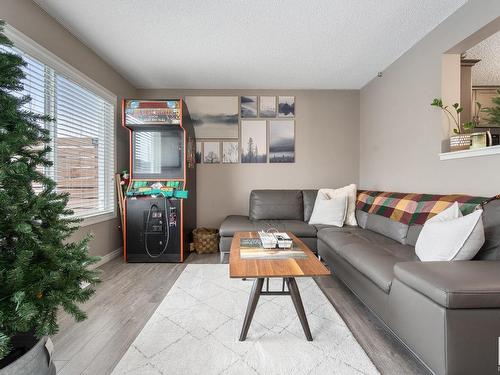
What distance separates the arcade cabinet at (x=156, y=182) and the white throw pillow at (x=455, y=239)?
2531mm

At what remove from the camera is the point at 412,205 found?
2.37 m

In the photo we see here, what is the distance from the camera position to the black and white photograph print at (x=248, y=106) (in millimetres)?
3980

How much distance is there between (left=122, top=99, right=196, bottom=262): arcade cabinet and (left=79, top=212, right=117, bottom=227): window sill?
24 centimetres

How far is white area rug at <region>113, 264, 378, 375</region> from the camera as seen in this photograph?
1.35 metres

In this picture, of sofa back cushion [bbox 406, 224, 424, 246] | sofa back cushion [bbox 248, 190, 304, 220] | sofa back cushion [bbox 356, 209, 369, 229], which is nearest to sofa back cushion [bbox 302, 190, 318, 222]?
sofa back cushion [bbox 248, 190, 304, 220]

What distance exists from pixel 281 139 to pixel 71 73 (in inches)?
109

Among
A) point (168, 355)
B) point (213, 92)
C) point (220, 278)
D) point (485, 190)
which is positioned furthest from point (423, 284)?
point (213, 92)

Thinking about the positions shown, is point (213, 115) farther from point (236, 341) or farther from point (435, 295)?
point (435, 295)

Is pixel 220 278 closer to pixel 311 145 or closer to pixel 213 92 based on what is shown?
pixel 311 145

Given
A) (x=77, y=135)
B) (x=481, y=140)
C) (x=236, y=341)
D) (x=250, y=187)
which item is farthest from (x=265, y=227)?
(x=77, y=135)

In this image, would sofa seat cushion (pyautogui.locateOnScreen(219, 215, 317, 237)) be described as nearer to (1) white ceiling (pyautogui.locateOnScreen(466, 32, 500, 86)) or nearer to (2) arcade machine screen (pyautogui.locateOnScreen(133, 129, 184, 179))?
(2) arcade machine screen (pyautogui.locateOnScreen(133, 129, 184, 179))

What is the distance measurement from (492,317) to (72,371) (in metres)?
2.08

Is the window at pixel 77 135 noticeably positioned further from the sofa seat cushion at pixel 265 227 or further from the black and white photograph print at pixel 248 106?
the black and white photograph print at pixel 248 106

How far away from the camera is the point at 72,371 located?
4.39 ft
